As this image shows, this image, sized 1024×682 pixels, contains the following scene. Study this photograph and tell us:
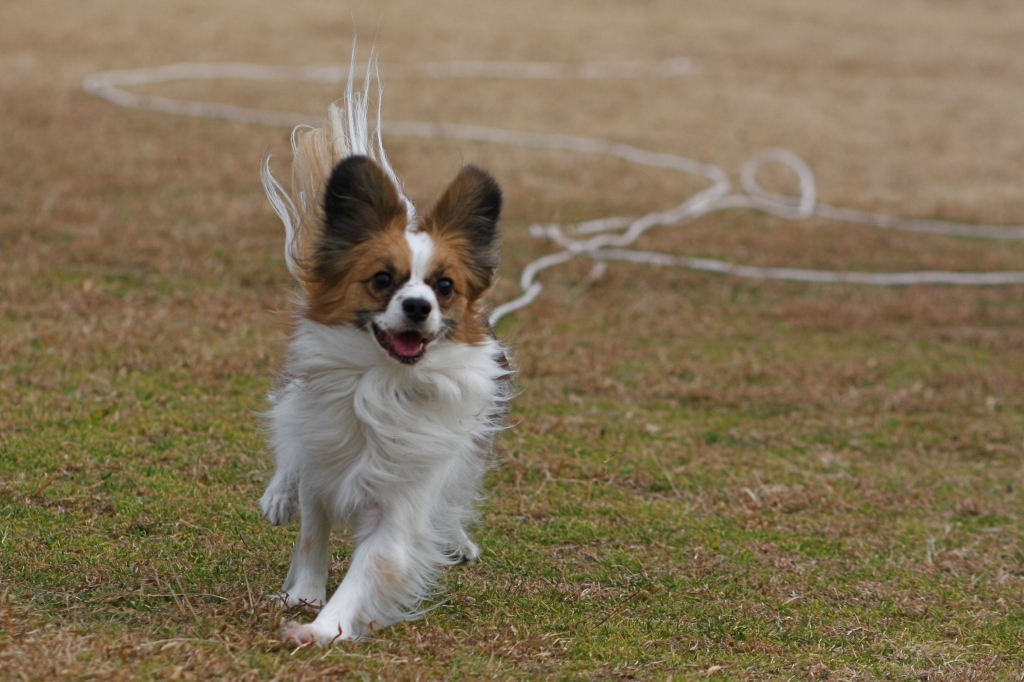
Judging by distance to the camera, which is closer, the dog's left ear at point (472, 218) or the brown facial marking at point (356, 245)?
the brown facial marking at point (356, 245)

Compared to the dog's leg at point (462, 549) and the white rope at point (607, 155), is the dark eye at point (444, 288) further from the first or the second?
the white rope at point (607, 155)

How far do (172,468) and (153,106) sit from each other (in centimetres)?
796

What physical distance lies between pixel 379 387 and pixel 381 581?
56 cm

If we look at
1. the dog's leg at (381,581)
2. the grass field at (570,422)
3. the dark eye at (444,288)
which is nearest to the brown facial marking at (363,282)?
the dark eye at (444,288)

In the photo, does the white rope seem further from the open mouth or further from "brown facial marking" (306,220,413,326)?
the open mouth

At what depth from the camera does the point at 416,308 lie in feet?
11.9

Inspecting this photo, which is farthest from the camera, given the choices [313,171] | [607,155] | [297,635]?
[607,155]

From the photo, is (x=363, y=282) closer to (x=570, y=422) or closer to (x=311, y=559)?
(x=311, y=559)

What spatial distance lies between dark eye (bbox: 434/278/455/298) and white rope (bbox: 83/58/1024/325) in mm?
3148

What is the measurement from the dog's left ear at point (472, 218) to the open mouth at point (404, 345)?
0.36 meters

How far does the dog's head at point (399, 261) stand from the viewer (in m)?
3.71

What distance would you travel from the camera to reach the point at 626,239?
9.55 m

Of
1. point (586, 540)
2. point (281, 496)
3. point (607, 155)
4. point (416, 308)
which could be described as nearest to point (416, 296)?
point (416, 308)

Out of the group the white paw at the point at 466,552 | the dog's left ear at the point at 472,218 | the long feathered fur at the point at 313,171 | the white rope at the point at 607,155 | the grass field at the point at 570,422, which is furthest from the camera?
the white rope at the point at 607,155
